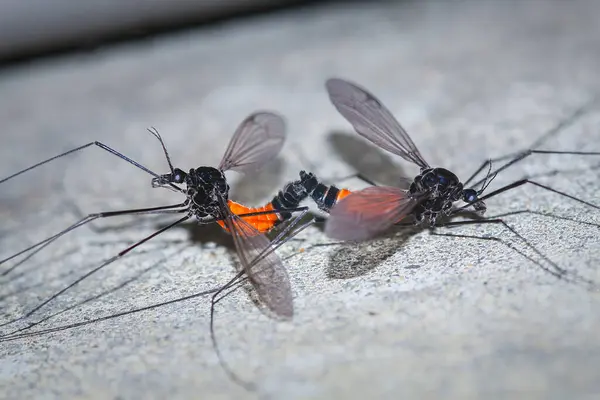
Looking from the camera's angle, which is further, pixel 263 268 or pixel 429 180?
pixel 429 180

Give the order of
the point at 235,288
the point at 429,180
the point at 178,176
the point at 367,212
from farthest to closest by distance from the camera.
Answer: the point at 178,176 < the point at 429,180 < the point at 235,288 < the point at 367,212

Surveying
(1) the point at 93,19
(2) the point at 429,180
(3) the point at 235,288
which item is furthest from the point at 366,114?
(1) the point at 93,19

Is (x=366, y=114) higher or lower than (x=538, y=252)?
higher

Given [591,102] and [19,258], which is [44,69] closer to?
[19,258]

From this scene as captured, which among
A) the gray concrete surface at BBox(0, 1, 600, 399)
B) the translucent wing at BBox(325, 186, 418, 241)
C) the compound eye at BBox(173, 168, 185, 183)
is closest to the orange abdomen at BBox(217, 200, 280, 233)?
the gray concrete surface at BBox(0, 1, 600, 399)

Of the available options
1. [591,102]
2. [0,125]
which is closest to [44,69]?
[0,125]

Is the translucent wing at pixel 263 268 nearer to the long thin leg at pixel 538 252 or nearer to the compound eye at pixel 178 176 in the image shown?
the compound eye at pixel 178 176

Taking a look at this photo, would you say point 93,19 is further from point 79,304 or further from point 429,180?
point 429,180
